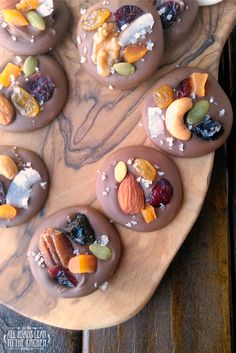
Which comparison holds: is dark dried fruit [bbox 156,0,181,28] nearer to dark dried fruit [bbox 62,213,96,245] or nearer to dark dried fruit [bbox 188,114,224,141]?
dark dried fruit [bbox 188,114,224,141]

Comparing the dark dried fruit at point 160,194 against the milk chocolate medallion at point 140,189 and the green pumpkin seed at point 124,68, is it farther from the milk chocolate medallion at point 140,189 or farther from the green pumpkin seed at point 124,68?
the green pumpkin seed at point 124,68

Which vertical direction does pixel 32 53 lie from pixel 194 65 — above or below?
above

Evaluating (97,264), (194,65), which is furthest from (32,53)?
(97,264)

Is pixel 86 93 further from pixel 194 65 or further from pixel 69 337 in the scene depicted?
pixel 69 337

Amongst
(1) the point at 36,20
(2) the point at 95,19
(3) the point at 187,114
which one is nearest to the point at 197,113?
(3) the point at 187,114

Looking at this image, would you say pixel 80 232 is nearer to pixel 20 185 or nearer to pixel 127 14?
pixel 20 185

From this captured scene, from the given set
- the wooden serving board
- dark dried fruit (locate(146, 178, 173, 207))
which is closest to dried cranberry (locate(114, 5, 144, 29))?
the wooden serving board
